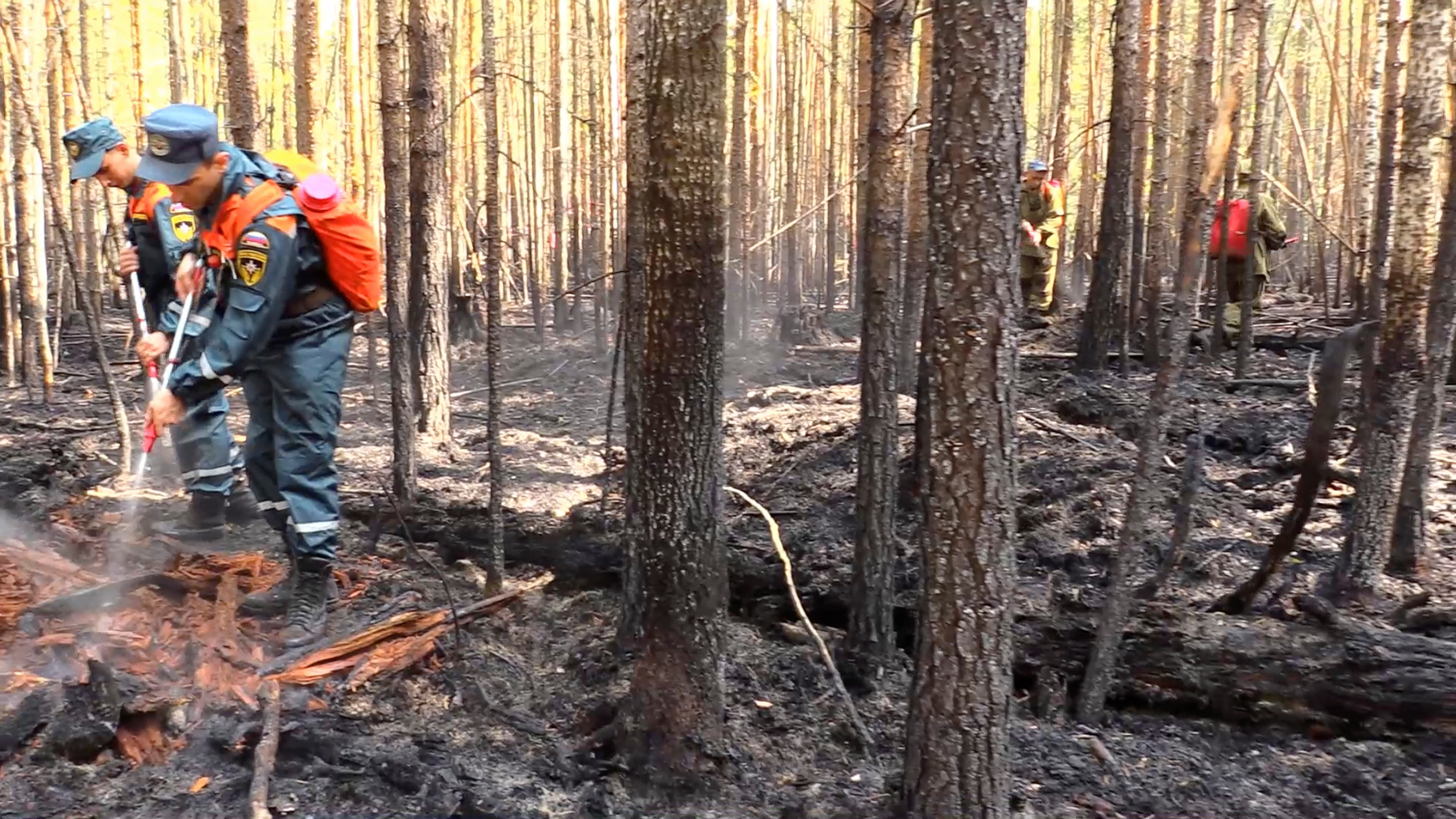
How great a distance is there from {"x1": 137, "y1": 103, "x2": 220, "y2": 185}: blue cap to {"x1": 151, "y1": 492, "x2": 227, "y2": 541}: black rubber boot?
1.88m

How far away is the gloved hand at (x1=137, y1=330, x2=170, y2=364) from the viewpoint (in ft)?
12.6

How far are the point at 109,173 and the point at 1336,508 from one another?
230 inches

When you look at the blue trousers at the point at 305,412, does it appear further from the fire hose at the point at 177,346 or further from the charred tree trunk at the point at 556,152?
the charred tree trunk at the point at 556,152

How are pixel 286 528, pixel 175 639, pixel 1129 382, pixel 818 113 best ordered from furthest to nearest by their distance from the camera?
pixel 818 113
pixel 1129 382
pixel 286 528
pixel 175 639

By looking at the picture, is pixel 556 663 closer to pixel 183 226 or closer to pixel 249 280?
pixel 249 280

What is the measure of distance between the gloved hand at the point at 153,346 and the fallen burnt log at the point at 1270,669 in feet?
10.8

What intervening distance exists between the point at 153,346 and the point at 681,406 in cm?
224

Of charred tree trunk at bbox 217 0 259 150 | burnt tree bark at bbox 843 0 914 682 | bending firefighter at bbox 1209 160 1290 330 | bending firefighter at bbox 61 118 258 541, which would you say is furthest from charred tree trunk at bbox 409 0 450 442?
bending firefighter at bbox 1209 160 1290 330

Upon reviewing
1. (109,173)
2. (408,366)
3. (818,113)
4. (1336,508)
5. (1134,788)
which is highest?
(818,113)

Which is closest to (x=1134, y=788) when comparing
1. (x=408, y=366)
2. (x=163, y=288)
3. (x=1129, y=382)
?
(x=408, y=366)

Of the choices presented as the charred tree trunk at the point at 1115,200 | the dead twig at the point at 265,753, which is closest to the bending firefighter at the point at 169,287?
the dead twig at the point at 265,753

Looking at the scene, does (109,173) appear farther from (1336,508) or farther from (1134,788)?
(1336,508)

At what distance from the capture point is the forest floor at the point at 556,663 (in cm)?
282

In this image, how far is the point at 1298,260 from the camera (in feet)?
72.9
